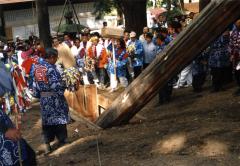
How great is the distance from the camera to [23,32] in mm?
26516

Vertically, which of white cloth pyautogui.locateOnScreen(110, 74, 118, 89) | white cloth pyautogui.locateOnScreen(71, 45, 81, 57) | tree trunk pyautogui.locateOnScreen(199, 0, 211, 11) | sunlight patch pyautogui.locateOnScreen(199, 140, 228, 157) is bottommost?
white cloth pyautogui.locateOnScreen(110, 74, 118, 89)

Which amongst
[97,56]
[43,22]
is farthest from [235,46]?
[43,22]

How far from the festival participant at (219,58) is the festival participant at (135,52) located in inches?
107

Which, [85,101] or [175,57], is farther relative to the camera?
[85,101]

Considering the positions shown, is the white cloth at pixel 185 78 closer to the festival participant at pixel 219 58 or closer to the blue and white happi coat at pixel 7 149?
the festival participant at pixel 219 58

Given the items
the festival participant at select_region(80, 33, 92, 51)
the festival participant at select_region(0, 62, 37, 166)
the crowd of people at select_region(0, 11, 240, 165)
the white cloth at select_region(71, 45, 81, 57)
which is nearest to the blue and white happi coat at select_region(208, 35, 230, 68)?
the crowd of people at select_region(0, 11, 240, 165)

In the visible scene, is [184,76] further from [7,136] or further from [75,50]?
[7,136]

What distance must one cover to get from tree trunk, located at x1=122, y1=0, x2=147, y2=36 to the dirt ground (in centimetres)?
609

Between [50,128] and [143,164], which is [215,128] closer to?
[143,164]

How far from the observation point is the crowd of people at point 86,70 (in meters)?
5.69

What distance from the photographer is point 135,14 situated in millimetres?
15898

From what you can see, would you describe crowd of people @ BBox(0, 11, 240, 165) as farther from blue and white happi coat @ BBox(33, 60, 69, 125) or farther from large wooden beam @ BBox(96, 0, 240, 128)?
large wooden beam @ BBox(96, 0, 240, 128)

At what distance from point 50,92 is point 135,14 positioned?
8510 millimetres

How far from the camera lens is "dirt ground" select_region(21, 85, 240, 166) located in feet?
21.2
